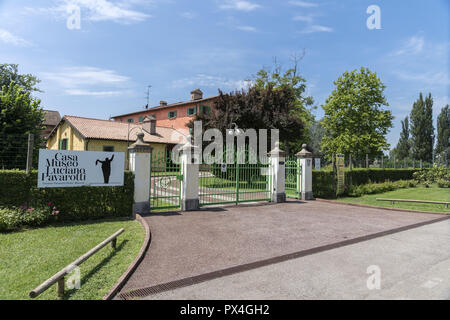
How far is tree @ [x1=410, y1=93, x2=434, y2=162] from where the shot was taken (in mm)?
46812

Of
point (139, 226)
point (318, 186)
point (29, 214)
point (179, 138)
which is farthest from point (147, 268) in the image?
point (179, 138)

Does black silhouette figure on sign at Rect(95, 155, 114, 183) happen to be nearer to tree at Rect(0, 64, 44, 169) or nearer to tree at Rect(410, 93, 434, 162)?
tree at Rect(0, 64, 44, 169)

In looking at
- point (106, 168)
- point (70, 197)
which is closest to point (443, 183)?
point (106, 168)

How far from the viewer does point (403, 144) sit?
57094mm

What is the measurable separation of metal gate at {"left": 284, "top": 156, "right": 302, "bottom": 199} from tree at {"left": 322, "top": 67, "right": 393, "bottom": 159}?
12.9 metres

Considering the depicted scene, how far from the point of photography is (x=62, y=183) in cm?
780

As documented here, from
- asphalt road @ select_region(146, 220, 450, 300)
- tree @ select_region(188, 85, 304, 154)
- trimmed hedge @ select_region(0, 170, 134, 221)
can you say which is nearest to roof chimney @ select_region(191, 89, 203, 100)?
tree @ select_region(188, 85, 304, 154)

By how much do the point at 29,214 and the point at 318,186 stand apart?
13.4 metres

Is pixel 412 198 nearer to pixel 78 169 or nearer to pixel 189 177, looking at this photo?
pixel 189 177

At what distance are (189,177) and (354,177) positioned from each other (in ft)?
43.3

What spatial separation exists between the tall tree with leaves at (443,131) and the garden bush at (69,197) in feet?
182

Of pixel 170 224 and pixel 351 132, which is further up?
pixel 351 132
